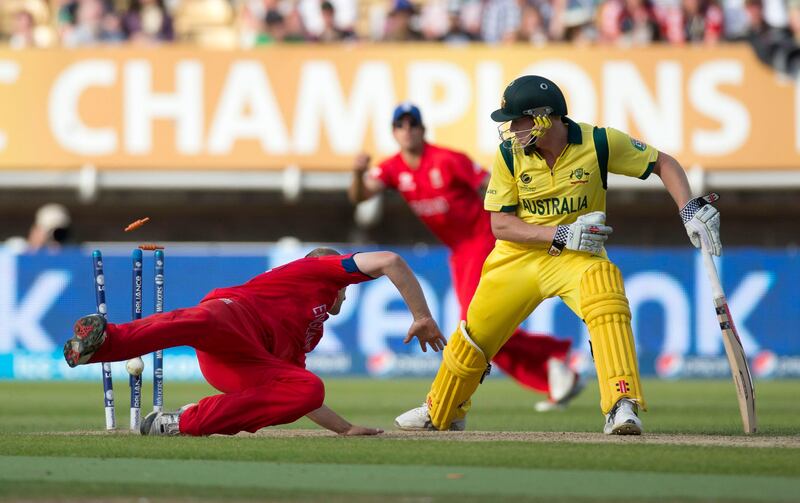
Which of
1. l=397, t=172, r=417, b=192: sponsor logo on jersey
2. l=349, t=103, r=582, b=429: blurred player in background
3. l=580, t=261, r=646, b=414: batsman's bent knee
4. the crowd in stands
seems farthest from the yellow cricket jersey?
the crowd in stands

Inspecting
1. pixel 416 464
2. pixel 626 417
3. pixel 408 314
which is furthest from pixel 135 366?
pixel 408 314

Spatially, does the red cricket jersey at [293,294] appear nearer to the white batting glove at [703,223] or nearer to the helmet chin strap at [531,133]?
the helmet chin strap at [531,133]

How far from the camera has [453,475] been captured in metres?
6.38

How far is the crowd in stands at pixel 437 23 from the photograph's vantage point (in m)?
18.9

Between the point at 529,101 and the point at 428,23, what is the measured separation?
12.0 metres

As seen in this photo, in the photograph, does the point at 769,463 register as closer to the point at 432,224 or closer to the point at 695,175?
the point at 432,224

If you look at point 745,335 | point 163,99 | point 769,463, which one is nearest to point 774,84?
point 745,335

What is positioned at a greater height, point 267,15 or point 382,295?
point 267,15

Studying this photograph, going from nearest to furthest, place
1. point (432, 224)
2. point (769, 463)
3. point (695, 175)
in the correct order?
point (769, 463)
point (432, 224)
point (695, 175)

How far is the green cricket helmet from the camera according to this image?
26.6 feet

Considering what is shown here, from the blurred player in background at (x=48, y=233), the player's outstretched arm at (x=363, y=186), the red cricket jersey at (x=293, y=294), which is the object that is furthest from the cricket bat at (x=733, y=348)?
the blurred player in background at (x=48, y=233)

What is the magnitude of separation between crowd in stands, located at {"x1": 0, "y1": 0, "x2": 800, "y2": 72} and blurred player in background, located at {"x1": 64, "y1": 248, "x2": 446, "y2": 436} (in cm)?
1137

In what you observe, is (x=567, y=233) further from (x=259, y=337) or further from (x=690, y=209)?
(x=259, y=337)

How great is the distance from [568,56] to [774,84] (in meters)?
2.68
